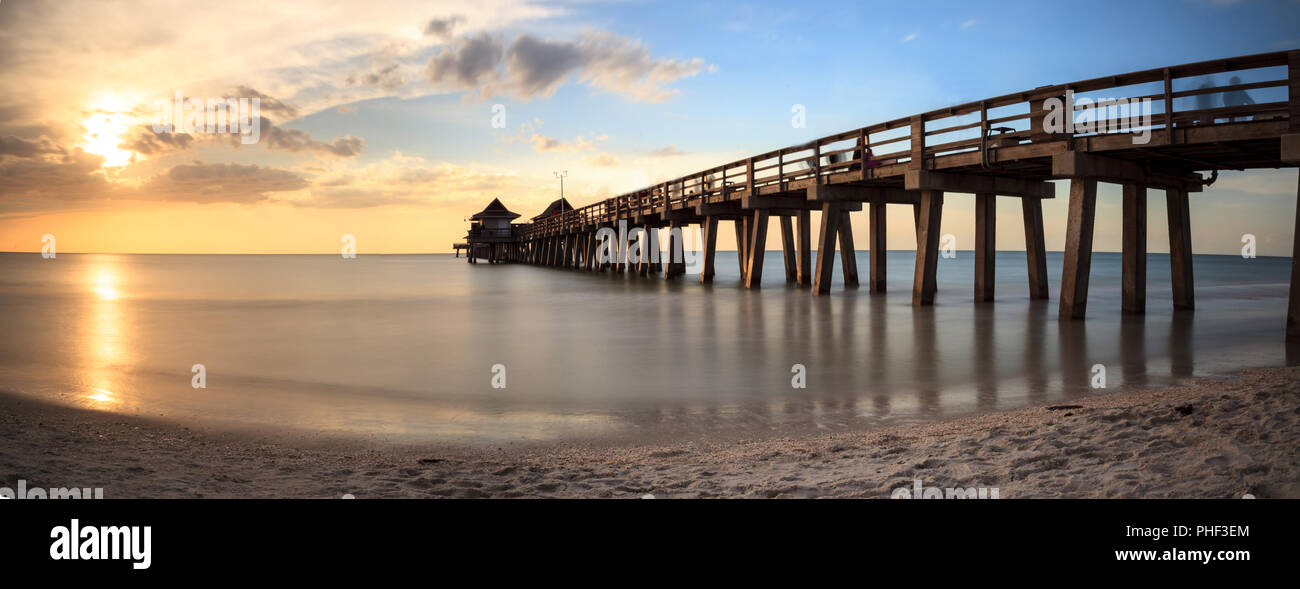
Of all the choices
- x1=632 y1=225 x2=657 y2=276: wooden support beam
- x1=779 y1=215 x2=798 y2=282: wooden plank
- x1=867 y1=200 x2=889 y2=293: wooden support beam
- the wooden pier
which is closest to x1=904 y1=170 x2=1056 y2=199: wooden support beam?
the wooden pier

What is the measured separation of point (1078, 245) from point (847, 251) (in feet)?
41.5

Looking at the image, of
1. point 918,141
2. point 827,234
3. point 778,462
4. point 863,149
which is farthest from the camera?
point 827,234

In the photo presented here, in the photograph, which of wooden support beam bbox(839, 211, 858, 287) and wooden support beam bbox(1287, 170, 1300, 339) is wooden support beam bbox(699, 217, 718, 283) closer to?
wooden support beam bbox(839, 211, 858, 287)

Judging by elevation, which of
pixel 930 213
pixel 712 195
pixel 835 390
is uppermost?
pixel 712 195

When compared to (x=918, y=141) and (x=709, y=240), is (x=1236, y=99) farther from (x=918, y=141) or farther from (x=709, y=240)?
(x=709, y=240)

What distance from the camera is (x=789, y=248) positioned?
2986cm

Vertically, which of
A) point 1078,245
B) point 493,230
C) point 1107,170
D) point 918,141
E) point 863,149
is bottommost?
point 1078,245

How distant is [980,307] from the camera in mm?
18438

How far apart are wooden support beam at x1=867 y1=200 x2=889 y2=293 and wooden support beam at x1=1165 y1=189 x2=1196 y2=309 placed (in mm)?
7153

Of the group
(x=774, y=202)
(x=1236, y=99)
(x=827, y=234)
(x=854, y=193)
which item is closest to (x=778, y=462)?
(x=1236, y=99)

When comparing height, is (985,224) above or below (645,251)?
below

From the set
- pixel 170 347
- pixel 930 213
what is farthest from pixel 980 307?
pixel 170 347
